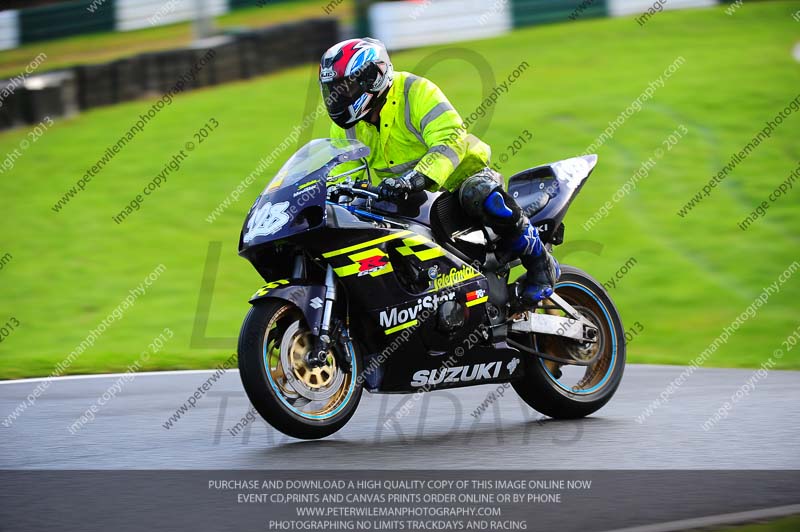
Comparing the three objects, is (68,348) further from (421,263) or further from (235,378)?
(421,263)

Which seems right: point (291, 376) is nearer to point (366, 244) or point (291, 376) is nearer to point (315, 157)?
point (366, 244)

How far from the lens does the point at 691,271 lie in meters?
13.4

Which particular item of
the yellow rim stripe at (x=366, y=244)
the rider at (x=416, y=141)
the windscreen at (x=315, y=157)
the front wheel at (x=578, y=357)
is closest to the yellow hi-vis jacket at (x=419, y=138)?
the rider at (x=416, y=141)

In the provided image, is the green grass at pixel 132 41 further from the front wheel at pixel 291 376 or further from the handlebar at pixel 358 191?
the front wheel at pixel 291 376

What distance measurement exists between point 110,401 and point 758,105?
1280 cm

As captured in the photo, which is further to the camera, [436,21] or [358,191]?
[436,21]

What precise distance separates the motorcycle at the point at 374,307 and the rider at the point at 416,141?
0.52ft

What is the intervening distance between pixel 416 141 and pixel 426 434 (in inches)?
65.5

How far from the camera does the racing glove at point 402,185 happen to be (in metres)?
6.30

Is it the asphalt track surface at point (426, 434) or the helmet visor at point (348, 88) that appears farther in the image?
the helmet visor at point (348, 88)

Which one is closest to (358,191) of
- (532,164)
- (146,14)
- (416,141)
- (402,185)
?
(402,185)

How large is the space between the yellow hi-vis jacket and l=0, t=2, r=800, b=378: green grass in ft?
13.4

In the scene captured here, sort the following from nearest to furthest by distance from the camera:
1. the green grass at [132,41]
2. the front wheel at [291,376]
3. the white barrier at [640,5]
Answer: the front wheel at [291,376] < the white barrier at [640,5] < the green grass at [132,41]

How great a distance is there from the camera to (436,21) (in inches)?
949
